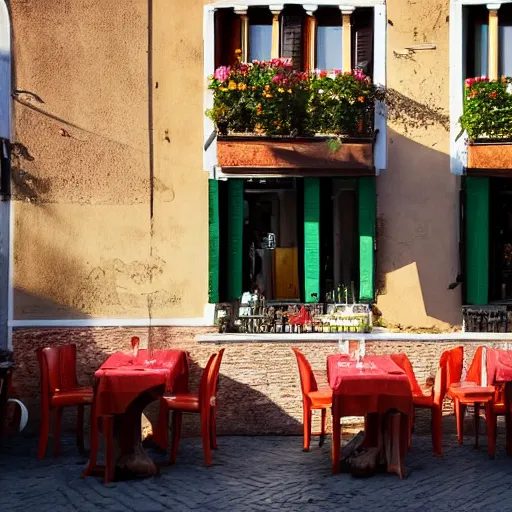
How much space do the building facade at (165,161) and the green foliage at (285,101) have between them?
465mm

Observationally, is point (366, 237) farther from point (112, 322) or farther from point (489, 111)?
point (112, 322)

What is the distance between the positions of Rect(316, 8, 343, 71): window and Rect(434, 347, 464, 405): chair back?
366 cm

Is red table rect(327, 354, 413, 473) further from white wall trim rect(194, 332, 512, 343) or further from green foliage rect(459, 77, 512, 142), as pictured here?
green foliage rect(459, 77, 512, 142)

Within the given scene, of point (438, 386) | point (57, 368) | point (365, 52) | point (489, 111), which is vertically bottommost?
point (438, 386)

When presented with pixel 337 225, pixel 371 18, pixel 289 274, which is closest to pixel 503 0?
pixel 371 18

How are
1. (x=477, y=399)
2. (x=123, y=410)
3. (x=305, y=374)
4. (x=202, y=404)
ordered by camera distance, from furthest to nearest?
(x=305, y=374) < (x=477, y=399) < (x=202, y=404) < (x=123, y=410)

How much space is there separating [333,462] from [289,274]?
9.60 feet

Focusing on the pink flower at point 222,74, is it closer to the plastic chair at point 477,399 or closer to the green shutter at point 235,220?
the green shutter at point 235,220

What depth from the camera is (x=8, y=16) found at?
10.4 metres

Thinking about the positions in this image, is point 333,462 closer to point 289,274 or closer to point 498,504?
point 498,504

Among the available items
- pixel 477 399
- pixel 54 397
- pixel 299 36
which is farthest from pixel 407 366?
pixel 299 36

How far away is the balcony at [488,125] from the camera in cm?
972

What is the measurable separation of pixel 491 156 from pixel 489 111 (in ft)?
1.72

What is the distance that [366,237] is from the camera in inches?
404
